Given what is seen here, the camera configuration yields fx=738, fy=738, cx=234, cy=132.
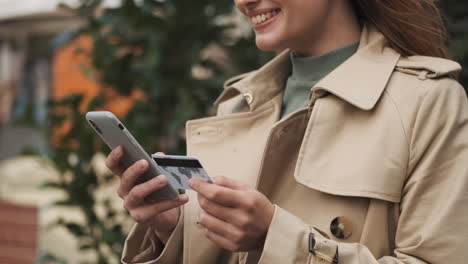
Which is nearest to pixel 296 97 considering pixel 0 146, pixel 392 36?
pixel 392 36

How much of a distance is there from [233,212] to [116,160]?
36 cm

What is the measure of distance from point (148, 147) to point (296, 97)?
137 cm

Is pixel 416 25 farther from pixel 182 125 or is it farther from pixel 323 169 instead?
pixel 182 125

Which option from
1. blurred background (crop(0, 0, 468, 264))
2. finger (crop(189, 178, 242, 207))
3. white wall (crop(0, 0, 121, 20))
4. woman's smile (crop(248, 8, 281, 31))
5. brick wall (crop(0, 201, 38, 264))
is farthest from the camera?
white wall (crop(0, 0, 121, 20))

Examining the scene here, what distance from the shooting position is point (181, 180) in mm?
1604

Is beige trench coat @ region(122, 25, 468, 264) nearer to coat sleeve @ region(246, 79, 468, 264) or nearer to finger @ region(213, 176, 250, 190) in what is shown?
coat sleeve @ region(246, 79, 468, 264)

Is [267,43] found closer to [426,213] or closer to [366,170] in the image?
[366,170]

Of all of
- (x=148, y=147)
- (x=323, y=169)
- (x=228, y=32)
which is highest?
(x=323, y=169)

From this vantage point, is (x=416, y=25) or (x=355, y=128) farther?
(x=416, y=25)

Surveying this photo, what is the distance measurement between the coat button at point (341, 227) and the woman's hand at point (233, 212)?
A: 0.57 ft

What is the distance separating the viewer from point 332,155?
1.67m

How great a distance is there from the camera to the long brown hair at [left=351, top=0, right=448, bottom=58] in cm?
182

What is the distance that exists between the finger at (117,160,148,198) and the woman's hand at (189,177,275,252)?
0.16 meters

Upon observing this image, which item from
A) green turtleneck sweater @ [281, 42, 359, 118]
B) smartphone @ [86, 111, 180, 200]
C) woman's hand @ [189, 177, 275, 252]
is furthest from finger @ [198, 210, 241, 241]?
green turtleneck sweater @ [281, 42, 359, 118]
